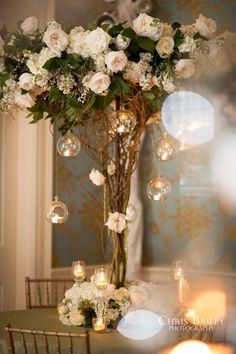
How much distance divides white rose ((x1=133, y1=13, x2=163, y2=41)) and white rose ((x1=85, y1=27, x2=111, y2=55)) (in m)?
0.15

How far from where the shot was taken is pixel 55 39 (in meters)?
2.91

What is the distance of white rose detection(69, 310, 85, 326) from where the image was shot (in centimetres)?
311

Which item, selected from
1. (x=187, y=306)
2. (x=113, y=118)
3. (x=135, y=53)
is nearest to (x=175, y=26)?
(x=135, y=53)

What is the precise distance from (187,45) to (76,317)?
1377 millimetres

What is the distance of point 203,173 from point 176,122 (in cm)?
43

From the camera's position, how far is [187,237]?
15.7ft

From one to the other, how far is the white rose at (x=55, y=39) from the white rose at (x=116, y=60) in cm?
21

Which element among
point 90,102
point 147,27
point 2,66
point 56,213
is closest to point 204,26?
point 147,27

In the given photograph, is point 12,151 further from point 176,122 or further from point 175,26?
point 175,26

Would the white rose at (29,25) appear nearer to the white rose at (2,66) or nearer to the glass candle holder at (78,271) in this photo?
the white rose at (2,66)

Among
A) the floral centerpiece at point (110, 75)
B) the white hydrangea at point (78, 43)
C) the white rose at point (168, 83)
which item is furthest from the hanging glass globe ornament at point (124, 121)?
the white hydrangea at point (78, 43)

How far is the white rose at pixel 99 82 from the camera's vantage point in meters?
2.87

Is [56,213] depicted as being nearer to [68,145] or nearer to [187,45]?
[68,145]

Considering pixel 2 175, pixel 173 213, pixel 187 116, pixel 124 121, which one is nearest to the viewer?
pixel 124 121
